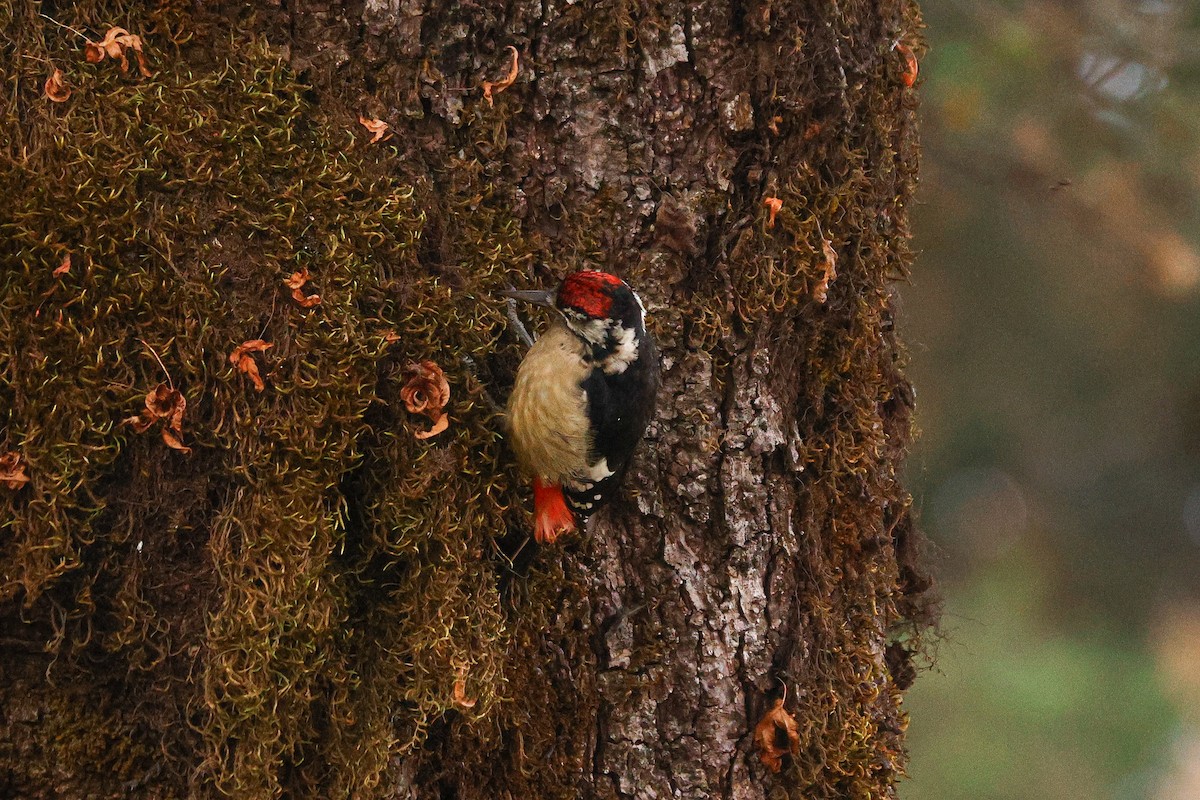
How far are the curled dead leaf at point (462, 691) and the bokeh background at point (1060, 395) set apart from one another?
146cm

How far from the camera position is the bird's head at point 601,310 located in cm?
233

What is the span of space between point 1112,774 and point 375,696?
15.3 ft

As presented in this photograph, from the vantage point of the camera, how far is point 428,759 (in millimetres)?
2338

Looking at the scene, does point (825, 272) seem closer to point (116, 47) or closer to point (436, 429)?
point (436, 429)

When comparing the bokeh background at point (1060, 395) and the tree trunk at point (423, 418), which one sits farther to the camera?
the bokeh background at point (1060, 395)

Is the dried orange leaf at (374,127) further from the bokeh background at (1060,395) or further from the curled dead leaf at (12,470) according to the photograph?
the bokeh background at (1060,395)

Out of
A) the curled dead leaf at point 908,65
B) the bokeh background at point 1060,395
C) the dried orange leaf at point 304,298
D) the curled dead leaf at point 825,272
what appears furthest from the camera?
the bokeh background at point 1060,395

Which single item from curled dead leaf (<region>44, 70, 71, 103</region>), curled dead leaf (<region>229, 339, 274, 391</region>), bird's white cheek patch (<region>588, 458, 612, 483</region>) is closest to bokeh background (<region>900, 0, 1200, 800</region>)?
bird's white cheek patch (<region>588, 458, 612, 483</region>)

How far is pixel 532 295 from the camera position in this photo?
94.3 inches

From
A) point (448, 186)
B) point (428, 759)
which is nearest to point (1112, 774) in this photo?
point (428, 759)

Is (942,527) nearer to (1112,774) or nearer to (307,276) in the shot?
(1112,774)

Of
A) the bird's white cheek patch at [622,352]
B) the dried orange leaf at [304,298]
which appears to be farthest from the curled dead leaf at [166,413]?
the bird's white cheek patch at [622,352]

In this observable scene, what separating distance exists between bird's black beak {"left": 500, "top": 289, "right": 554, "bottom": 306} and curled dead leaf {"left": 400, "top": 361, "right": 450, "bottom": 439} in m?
0.26

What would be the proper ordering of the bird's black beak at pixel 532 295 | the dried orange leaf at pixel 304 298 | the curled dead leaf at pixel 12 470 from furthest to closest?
the bird's black beak at pixel 532 295
the dried orange leaf at pixel 304 298
the curled dead leaf at pixel 12 470
